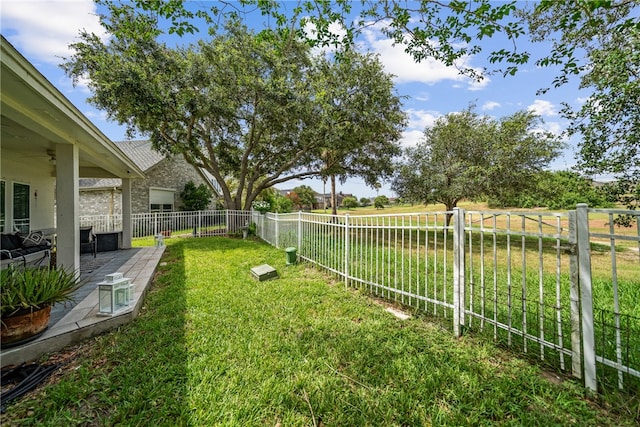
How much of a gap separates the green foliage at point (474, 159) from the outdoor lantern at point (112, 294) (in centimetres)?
1211

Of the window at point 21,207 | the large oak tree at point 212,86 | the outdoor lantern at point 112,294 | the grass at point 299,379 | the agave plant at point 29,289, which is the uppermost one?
the large oak tree at point 212,86

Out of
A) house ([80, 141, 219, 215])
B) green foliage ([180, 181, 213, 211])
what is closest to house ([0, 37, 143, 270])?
house ([80, 141, 219, 215])

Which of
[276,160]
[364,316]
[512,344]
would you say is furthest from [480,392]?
[276,160]

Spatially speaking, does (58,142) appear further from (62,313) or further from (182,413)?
(182,413)

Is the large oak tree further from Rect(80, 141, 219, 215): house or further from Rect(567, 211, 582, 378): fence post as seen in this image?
Rect(567, 211, 582, 378): fence post

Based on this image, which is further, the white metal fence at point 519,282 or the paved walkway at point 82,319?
the paved walkway at point 82,319

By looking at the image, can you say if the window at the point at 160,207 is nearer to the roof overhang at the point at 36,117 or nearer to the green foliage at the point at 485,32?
the roof overhang at the point at 36,117

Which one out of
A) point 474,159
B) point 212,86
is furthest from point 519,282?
point 212,86

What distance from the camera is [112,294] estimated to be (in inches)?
123

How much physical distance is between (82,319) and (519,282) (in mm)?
7021

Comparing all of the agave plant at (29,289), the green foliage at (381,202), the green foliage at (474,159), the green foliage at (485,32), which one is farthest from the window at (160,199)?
the green foliage at (381,202)

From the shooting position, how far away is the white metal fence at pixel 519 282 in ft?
6.41

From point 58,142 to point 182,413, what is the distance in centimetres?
464

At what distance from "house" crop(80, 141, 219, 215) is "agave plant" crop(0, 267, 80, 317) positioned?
11874 millimetres
